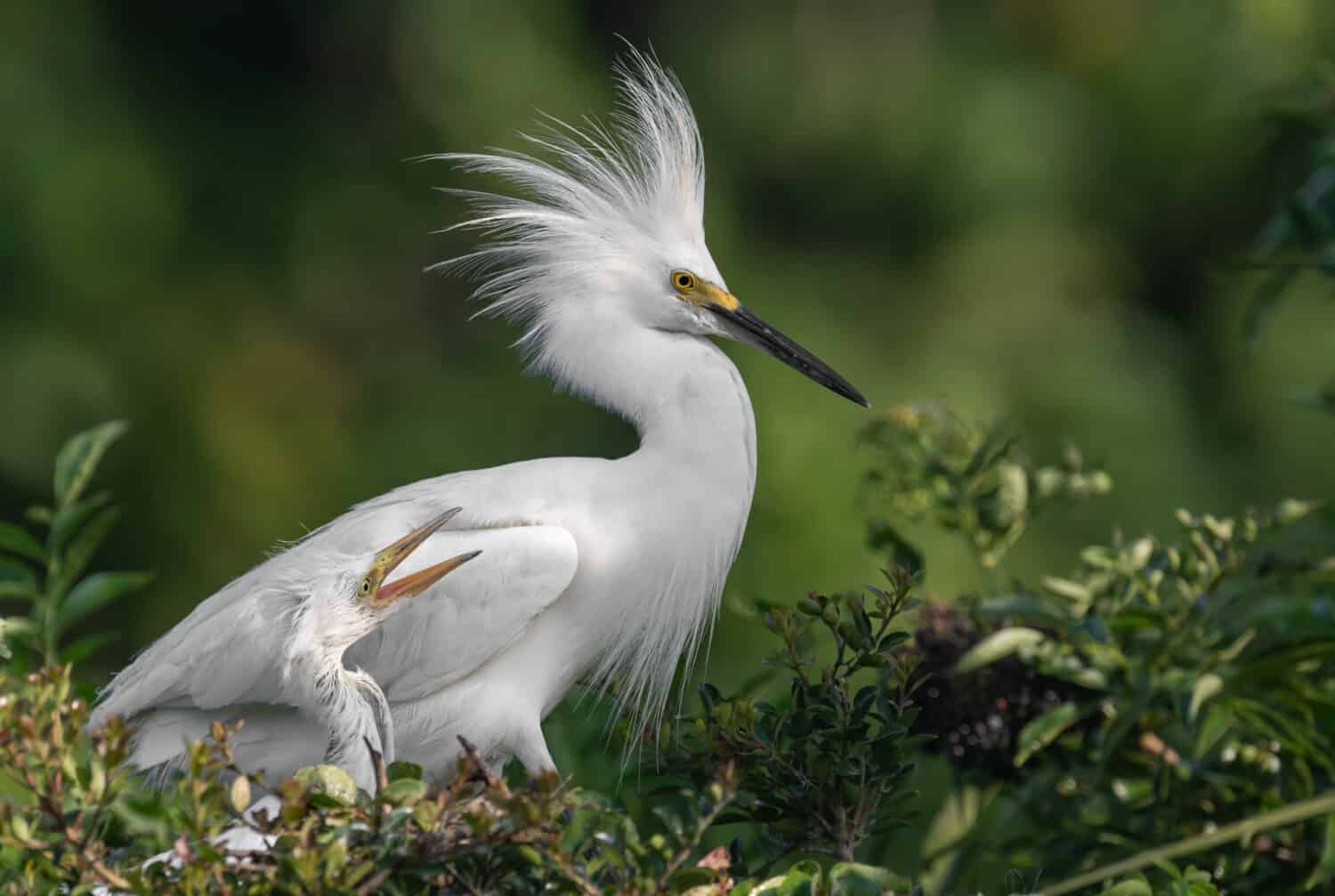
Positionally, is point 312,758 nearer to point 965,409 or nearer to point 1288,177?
point 1288,177

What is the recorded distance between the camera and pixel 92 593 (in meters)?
2.03

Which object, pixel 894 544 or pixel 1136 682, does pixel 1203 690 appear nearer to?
pixel 1136 682

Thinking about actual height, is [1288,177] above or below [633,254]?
above

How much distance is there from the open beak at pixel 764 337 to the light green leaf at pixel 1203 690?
100 centimetres

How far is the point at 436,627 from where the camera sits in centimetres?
204

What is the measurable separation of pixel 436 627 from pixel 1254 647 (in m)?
1.02

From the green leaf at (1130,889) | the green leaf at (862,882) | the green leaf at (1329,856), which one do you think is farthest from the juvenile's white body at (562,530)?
the green leaf at (1329,856)

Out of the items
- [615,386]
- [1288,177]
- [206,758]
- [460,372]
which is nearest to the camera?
[206,758]

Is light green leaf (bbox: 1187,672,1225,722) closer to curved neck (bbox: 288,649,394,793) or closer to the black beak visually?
curved neck (bbox: 288,649,394,793)

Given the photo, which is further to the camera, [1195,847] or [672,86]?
[672,86]

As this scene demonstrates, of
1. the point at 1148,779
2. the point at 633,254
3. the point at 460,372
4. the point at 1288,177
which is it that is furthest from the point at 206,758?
the point at 460,372

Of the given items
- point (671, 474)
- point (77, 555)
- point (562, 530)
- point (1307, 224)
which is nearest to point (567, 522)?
point (562, 530)

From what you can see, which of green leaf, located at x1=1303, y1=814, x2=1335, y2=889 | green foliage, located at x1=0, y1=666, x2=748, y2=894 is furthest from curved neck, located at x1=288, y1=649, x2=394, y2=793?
green leaf, located at x1=1303, y1=814, x2=1335, y2=889

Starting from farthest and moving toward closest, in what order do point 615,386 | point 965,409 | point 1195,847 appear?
point 965,409, point 615,386, point 1195,847
